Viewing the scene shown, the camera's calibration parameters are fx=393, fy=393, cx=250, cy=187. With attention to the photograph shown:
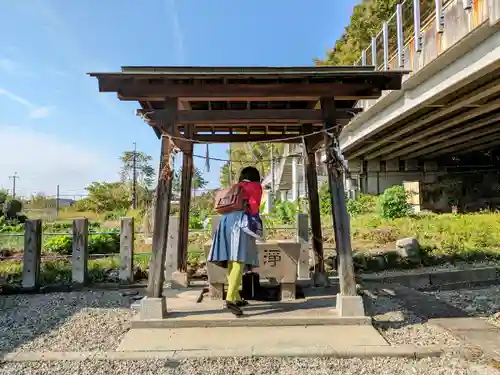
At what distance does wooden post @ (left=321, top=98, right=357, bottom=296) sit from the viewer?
15.0 feet

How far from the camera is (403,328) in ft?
14.6

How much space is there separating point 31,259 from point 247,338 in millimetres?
4800

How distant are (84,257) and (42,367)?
3996 mm

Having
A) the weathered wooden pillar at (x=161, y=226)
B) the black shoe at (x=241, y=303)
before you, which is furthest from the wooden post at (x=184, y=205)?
the black shoe at (x=241, y=303)

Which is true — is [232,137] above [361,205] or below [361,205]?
above

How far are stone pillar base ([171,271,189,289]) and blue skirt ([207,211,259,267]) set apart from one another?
75.2 inches

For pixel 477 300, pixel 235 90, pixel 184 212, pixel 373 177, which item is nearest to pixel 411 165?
pixel 373 177

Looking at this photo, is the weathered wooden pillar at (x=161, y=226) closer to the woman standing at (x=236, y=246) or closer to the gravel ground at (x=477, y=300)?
the woman standing at (x=236, y=246)

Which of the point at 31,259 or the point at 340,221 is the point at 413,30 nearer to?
the point at 340,221

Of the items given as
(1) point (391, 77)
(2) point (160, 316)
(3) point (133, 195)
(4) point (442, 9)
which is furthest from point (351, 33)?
(2) point (160, 316)

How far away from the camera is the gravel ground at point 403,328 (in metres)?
4.00

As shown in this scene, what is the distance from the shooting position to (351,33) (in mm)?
24797

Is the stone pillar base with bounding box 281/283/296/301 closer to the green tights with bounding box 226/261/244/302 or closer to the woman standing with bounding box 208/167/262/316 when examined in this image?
the woman standing with bounding box 208/167/262/316

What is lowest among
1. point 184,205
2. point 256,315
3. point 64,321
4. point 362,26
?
point 64,321
